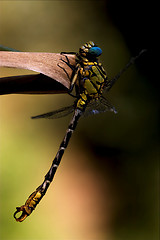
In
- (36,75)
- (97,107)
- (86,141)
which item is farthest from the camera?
(86,141)

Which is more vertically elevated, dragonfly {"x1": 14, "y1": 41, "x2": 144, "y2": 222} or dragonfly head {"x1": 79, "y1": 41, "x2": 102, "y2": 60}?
dragonfly head {"x1": 79, "y1": 41, "x2": 102, "y2": 60}

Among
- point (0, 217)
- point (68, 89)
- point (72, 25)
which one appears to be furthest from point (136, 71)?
point (68, 89)

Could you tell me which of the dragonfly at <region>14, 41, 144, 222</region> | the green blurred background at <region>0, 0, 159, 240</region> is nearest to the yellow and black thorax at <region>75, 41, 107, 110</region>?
the dragonfly at <region>14, 41, 144, 222</region>

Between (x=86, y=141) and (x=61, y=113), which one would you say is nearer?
(x=61, y=113)

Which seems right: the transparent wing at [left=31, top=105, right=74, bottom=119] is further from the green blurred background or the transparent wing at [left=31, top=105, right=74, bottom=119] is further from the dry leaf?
the green blurred background

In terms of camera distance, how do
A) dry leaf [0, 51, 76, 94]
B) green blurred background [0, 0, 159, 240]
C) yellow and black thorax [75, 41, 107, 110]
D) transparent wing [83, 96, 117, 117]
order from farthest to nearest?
green blurred background [0, 0, 159, 240], transparent wing [83, 96, 117, 117], yellow and black thorax [75, 41, 107, 110], dry leaf [0, 51, 76, 94]

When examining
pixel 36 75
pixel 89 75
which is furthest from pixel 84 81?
pixel 36 75

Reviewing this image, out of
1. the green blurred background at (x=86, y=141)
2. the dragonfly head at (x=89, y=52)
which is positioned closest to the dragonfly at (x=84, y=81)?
the dragonfly head at (x=89, y=52)

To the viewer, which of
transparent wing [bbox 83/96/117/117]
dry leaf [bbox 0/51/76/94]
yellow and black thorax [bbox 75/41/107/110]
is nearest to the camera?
dry leaf [bbox 0/51/76/94]

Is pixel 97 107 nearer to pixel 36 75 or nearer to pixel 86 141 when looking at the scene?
pixel 36 75
